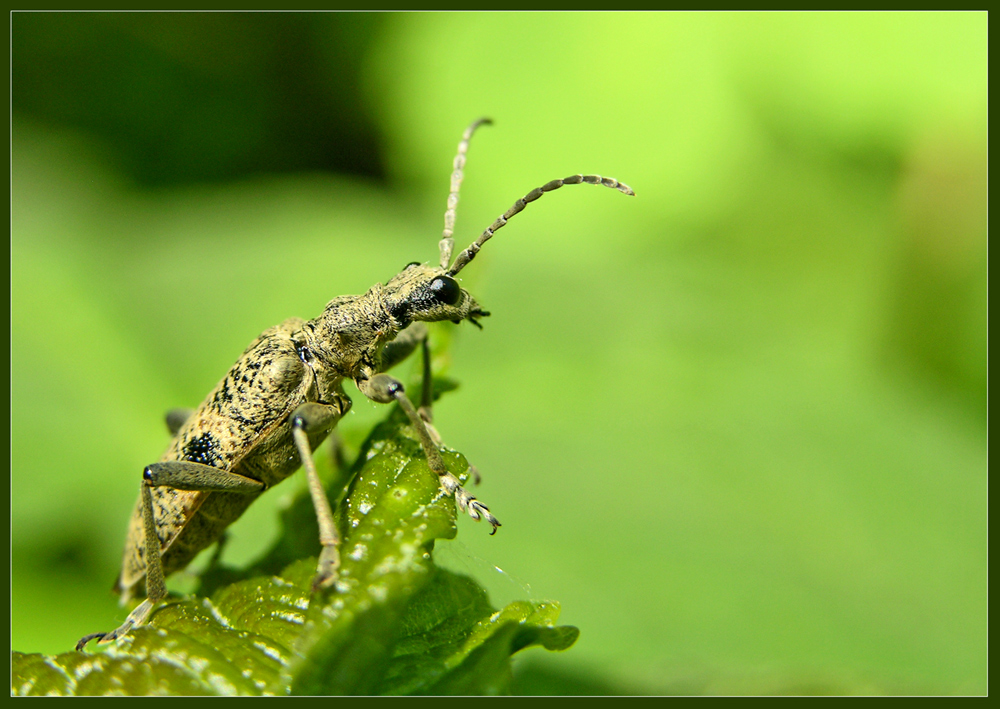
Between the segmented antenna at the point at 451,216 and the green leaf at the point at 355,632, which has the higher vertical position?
the segmented antenna at the point at 451,216

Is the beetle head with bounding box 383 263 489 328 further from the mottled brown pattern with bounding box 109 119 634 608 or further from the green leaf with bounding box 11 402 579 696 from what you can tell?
the green leaf with bounding box 11 402 579 696

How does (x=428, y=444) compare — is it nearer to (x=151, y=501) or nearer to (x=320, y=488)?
(x=320, y=488)

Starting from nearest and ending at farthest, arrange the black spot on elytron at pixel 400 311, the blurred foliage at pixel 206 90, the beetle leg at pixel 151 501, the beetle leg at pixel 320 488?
the beetle leg at pixel 320 488 < the beetle leg at pixel 151 501 < the black spot on elytron at pixel 400 311 < the blurred foliage at pixel 206 90

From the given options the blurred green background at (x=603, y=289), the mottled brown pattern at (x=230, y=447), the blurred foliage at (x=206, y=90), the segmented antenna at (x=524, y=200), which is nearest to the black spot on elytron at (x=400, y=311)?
the segmented antenna at (x=524, y=200)

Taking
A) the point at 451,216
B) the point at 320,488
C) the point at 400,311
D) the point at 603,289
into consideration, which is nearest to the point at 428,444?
the point at 320,488

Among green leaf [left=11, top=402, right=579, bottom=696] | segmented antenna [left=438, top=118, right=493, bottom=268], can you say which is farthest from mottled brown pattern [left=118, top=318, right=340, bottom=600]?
segmented antenna [left=438, top=118, right=493, bottom=268]

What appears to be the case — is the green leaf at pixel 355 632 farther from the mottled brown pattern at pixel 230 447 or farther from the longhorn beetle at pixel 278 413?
the mottled brown pattern at pixel 230 447
